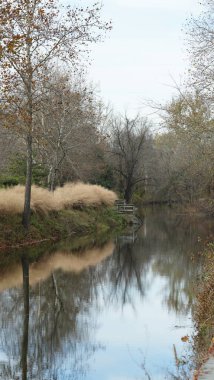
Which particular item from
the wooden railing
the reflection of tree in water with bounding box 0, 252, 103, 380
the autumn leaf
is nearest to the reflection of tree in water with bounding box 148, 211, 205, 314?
the reflection of tree in water with bounding box 0, 252, 103, 380

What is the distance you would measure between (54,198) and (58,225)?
150 cm

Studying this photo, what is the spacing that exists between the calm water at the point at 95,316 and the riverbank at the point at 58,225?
1.94 metres

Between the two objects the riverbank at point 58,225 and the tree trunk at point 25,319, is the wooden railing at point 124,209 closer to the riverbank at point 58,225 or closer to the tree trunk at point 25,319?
the riverbank at point 58,225

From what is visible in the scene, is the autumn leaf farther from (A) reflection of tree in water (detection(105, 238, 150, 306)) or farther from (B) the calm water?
(A) reflection of tree in water (detection(105, 238, 150, 306))

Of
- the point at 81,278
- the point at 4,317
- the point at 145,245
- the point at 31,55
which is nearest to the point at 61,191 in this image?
the point at 145,245

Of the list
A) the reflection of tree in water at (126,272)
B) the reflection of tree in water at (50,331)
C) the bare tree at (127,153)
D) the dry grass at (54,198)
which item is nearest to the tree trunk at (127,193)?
the bare tree at (127,153)

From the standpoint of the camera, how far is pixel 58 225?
92.6 ft

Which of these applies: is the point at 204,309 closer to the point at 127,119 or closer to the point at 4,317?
the point at 4,317

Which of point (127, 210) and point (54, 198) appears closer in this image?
point (54, 198)

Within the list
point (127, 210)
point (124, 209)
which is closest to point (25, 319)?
point (127, 210)

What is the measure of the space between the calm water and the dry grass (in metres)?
3.34

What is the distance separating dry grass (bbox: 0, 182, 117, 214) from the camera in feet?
79.6

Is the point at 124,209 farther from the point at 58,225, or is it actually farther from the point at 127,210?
the point at 58,225

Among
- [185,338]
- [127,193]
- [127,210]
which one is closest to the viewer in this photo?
[185,338]
